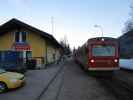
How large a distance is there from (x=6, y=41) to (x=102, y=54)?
15.6 metres

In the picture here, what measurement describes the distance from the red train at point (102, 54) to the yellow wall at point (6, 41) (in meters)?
14.3

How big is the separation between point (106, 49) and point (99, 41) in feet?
2.56

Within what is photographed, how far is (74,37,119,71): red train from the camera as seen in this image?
1770 cm

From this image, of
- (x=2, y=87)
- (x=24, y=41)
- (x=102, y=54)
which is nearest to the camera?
(x=2, y=87)

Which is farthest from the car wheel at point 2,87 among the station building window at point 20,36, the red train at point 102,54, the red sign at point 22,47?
the station building window at point 20,36

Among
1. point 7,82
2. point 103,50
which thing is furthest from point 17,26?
point 7,82

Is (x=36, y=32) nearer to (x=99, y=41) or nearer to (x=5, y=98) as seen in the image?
(x=99, y=41)

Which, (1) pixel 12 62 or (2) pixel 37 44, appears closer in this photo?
(1) pixel 12 62

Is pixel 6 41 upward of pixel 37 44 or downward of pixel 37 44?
upward

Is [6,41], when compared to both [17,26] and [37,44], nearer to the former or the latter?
[17,26]

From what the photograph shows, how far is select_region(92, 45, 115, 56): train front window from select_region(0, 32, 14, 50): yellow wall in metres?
14.7

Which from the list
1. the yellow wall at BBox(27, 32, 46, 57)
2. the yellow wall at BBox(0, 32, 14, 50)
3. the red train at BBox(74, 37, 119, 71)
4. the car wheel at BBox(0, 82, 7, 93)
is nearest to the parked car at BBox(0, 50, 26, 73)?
the red train at BBox(74, 37, 119, 71)

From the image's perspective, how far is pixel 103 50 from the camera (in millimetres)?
18031

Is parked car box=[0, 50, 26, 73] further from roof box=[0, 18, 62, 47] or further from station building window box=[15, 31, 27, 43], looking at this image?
station building window box=[15, 31, 27, 43]
